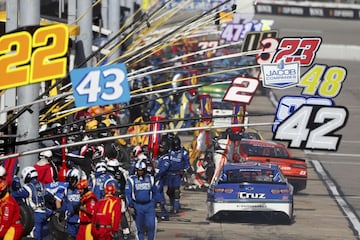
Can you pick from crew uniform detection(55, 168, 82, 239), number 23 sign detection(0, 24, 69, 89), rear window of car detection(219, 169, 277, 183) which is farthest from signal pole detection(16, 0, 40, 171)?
rear window of car detection(219, 169, 277, 183)

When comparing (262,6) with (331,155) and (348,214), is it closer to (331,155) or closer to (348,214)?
(331,155)

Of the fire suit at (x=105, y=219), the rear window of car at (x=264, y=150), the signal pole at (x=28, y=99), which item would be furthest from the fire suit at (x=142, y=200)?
the rear window of car at (x=264, y=150)

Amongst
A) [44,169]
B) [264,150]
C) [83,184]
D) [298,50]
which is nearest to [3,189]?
[83,184]

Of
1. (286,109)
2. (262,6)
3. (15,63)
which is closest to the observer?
(15,63)

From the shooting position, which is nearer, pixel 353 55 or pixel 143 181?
pixel 143 181

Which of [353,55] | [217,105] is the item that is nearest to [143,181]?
[217,105]

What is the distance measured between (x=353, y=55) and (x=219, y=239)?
47.7m

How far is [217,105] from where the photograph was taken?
4159cm

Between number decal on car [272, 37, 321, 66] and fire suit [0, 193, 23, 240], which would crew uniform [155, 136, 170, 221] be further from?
fire suit [0, 193, 23, 240]

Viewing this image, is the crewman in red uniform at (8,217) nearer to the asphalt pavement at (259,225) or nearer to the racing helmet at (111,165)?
the racing helmet at (111,165)

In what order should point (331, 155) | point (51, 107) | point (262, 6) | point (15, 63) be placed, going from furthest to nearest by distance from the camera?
point (262, 6)
point (331, 155)
point (51, 107)
point (15, 63)

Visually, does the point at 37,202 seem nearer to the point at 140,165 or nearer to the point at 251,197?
the point at 140,165

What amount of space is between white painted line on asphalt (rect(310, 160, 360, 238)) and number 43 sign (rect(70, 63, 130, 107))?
9799 mm

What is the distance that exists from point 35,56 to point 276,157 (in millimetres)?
14241
